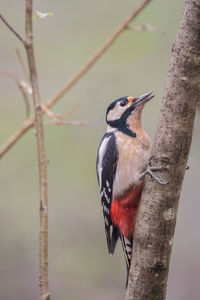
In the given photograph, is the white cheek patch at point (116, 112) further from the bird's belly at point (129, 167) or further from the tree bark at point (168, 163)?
the tree bark at point (168, 163)

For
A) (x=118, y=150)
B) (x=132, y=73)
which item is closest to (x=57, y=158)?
(x=132, y=73)

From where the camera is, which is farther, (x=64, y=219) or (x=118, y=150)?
(x=64, y=219)

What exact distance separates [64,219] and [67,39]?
7.36ft

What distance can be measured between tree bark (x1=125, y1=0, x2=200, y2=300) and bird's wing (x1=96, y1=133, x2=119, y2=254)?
3.05 feet

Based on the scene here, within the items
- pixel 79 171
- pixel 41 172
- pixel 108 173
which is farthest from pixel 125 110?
pixel 79 171

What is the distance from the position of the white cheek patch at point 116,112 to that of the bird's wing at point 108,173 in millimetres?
159

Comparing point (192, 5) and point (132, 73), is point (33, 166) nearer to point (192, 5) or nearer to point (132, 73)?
point (132, 73)

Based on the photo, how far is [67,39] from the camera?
720 cm

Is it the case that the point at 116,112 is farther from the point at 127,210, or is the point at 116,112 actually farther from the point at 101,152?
the point at 127,210

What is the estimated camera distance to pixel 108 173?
12.3 feet

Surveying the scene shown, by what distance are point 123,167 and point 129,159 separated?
0.23 ft

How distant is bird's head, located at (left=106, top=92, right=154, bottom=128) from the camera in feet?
12.8

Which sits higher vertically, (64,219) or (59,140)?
(59,140)

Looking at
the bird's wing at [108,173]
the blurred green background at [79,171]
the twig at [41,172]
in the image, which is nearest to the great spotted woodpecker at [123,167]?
the bird's wing at [108,173]
